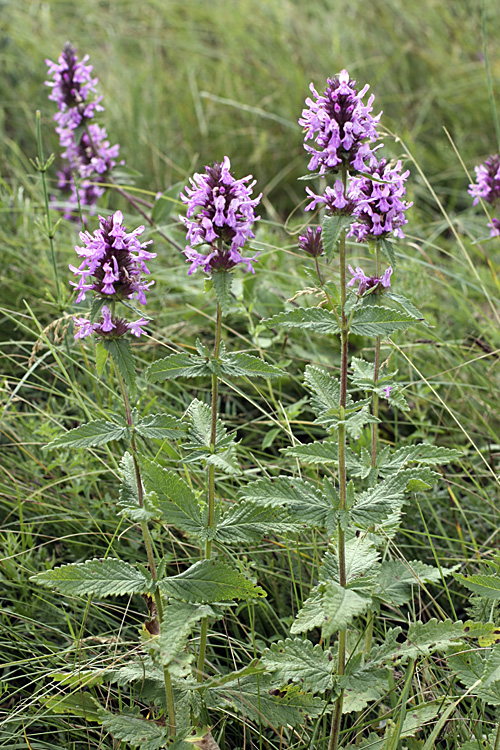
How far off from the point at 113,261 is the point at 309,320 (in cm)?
A: 47

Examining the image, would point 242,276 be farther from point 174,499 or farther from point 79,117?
point 174,499

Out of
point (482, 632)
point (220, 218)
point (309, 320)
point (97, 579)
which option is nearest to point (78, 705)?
point (97, 579)

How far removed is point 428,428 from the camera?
269cm

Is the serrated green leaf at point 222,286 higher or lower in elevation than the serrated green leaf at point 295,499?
higher

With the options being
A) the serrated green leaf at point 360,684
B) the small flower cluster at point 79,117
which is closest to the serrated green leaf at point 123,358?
the serrated green leaf at point 360,684

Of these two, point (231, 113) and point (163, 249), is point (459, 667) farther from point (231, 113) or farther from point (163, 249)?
point (231, 113)

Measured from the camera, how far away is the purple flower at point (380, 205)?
1714 mm

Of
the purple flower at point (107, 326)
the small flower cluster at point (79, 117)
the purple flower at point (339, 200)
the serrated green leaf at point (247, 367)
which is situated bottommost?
the serrated green leaf at point (247, 367)

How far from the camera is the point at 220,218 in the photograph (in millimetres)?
1512

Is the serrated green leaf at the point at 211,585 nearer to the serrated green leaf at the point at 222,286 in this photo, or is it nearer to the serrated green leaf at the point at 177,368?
the serrated green leaf at the point at 177,368

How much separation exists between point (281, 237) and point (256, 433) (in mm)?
1807

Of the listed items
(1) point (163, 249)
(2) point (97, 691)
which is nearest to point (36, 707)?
(2) point (97, 691)

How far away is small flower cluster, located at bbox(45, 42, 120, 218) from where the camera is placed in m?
3.07

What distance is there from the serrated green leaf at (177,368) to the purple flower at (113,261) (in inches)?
5.8
